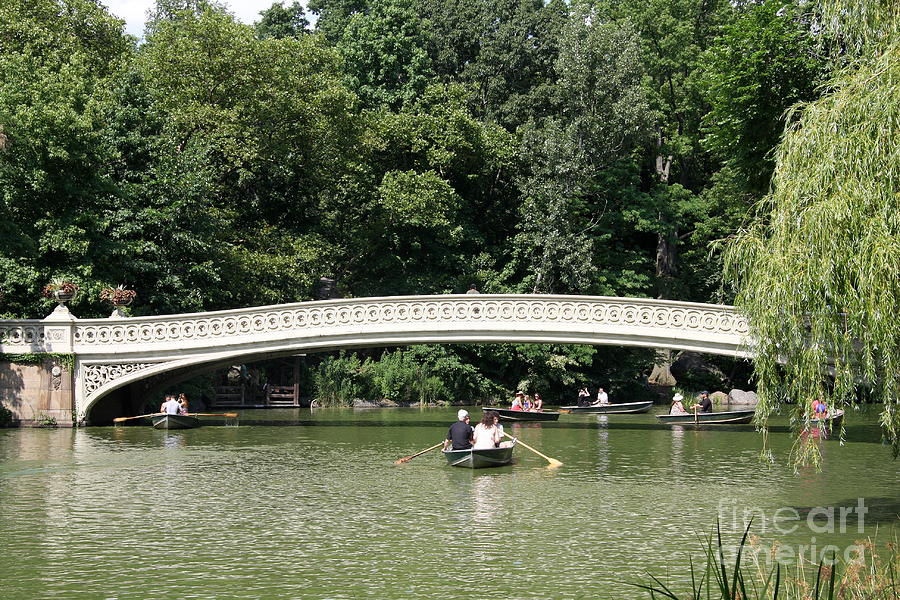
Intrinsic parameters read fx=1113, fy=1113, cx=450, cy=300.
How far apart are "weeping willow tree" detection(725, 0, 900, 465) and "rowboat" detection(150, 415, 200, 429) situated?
18976 mm

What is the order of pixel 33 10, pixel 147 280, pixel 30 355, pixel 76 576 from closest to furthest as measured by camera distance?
pixel 76 576 → pixel 30 355 → pixel 147 280 → pixel 33 10

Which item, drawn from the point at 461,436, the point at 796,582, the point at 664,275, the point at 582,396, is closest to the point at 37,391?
the point at 461,436

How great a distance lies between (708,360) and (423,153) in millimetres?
15787

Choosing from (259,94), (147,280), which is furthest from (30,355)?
(259,94)

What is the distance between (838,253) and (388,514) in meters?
6.98

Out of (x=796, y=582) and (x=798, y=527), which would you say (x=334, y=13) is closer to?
(x=798, y=527)

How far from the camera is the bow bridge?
27328mm

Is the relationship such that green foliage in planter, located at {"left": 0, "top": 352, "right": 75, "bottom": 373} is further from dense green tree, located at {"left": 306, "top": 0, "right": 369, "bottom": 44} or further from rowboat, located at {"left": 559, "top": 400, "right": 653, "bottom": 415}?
dense green tree, located at {"left": 306, "top": 0, "right": 369, "bottom": 44}

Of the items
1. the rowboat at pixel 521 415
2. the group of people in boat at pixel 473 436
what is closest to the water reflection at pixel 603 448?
the rowboat at pixel 521 415

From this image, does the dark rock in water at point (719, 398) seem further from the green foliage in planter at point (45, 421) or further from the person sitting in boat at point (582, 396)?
the green foliage in planter at point (45, 421)

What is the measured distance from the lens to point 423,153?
147 feet

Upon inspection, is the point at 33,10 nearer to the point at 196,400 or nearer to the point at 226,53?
the point at 226,53

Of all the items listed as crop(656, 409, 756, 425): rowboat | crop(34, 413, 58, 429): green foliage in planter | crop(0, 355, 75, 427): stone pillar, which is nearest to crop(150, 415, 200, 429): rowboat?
crop(0, 355, 75, 427): stone pillar

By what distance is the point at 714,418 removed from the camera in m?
30.4
